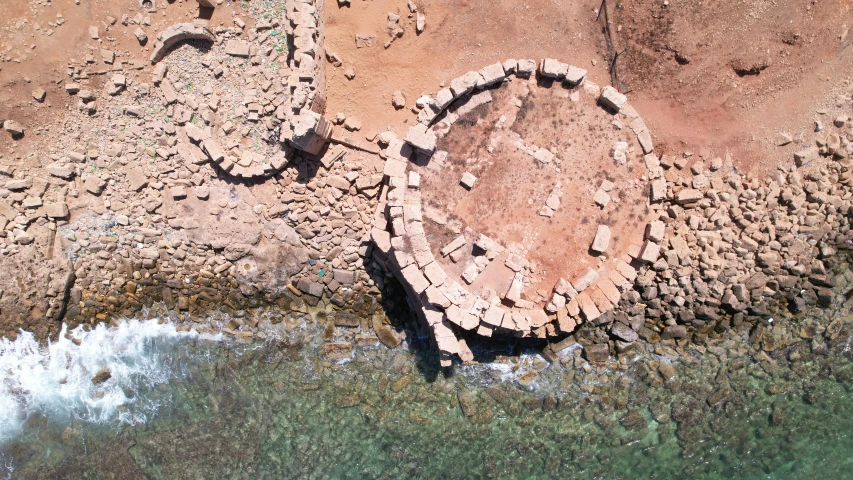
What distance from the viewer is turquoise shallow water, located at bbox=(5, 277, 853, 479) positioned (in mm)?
13320

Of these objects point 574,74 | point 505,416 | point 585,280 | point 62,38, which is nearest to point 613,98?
point 574,74

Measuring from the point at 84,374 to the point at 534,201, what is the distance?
452 inches

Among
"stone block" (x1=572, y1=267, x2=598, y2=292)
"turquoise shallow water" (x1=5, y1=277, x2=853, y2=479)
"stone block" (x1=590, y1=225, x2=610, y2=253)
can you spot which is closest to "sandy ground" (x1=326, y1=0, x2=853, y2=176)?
"stone block" (x1=590, y1=225, x2=610, y2=253)

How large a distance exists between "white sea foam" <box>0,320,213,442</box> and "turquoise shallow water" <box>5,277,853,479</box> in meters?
0.99

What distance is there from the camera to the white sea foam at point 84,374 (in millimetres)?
13859

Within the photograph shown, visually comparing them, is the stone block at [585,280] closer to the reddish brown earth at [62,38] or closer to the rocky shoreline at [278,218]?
the rocky shoreline at [278,218]

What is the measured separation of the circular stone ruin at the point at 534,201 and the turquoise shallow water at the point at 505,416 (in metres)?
1.98

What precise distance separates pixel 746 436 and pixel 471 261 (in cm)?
790

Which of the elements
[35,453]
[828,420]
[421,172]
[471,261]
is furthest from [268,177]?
[828,420]

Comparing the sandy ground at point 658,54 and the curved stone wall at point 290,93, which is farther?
the sandy ground at point 658,54

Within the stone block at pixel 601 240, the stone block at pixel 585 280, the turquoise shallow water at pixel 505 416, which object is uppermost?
the stone block at pixel 601 240

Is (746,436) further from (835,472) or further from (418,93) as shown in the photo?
(418,93)

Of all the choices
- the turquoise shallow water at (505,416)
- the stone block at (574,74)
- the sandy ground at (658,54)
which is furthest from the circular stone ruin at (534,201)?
the turquoise shallow water at (505,416)

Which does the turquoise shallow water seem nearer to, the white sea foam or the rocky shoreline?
the rocky shoreline
